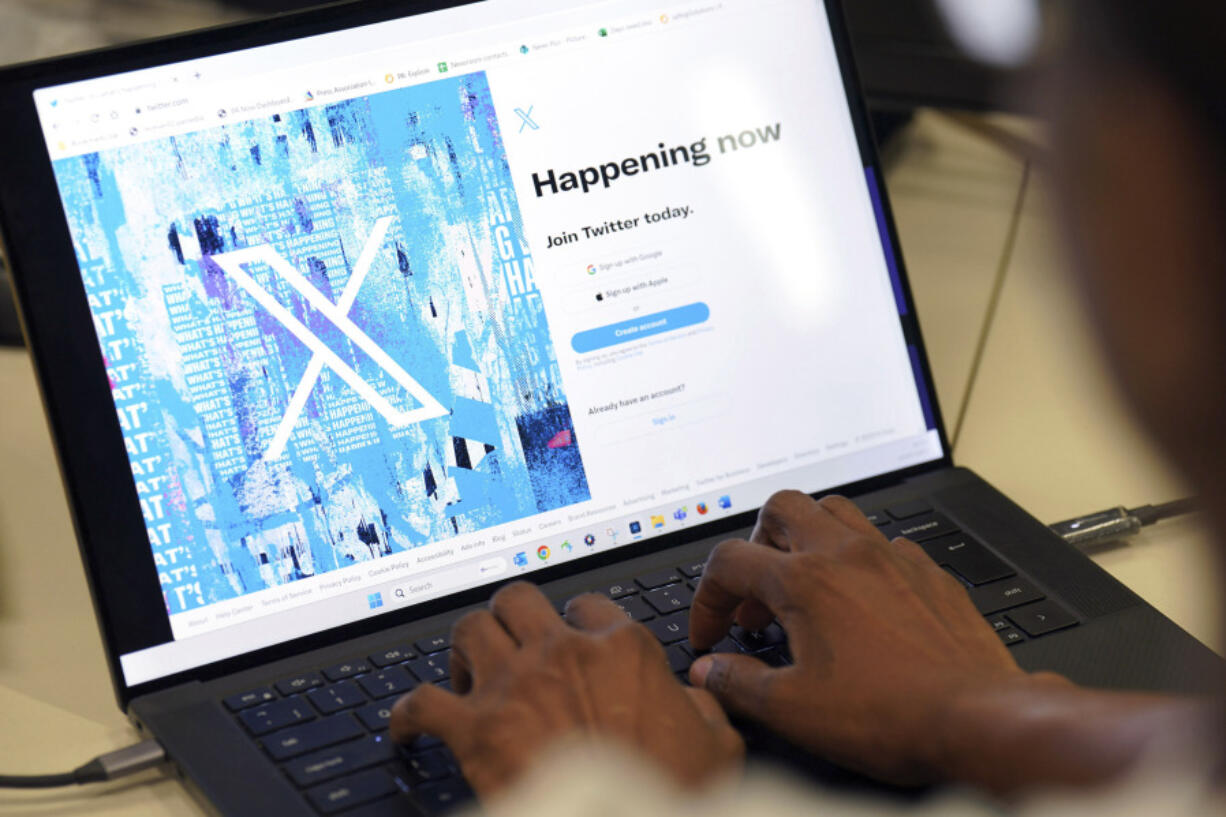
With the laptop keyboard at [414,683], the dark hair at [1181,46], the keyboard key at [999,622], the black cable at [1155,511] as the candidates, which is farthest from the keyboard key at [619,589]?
the dark hair at [1181,46]

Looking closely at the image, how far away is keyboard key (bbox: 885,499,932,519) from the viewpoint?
779 millimetres

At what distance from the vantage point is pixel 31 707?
0.69m

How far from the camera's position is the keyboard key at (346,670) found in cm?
65

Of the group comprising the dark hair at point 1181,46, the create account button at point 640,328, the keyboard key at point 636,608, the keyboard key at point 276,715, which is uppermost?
the dark hair at point 1181,46

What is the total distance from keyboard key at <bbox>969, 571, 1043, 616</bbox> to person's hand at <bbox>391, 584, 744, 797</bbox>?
0.21m

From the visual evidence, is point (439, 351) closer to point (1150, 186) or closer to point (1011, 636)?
point (1011, 636)

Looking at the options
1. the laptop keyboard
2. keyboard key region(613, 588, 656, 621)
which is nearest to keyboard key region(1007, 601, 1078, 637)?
the laptop keyboard

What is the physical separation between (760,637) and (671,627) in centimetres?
5

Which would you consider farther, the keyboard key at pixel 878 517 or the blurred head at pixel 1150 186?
the keyboard key at pixel 878 517

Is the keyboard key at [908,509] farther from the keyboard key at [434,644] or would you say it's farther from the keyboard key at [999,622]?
the keyboard key at [434,644]

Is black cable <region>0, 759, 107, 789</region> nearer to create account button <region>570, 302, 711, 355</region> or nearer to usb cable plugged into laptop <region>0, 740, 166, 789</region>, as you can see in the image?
usb cable plugged into laptop <region>0, 740, 166, 789</region>

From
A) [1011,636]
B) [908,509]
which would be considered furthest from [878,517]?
[1011,636]

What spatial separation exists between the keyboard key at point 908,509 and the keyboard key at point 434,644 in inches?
11.8

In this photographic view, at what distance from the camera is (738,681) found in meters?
0.60
